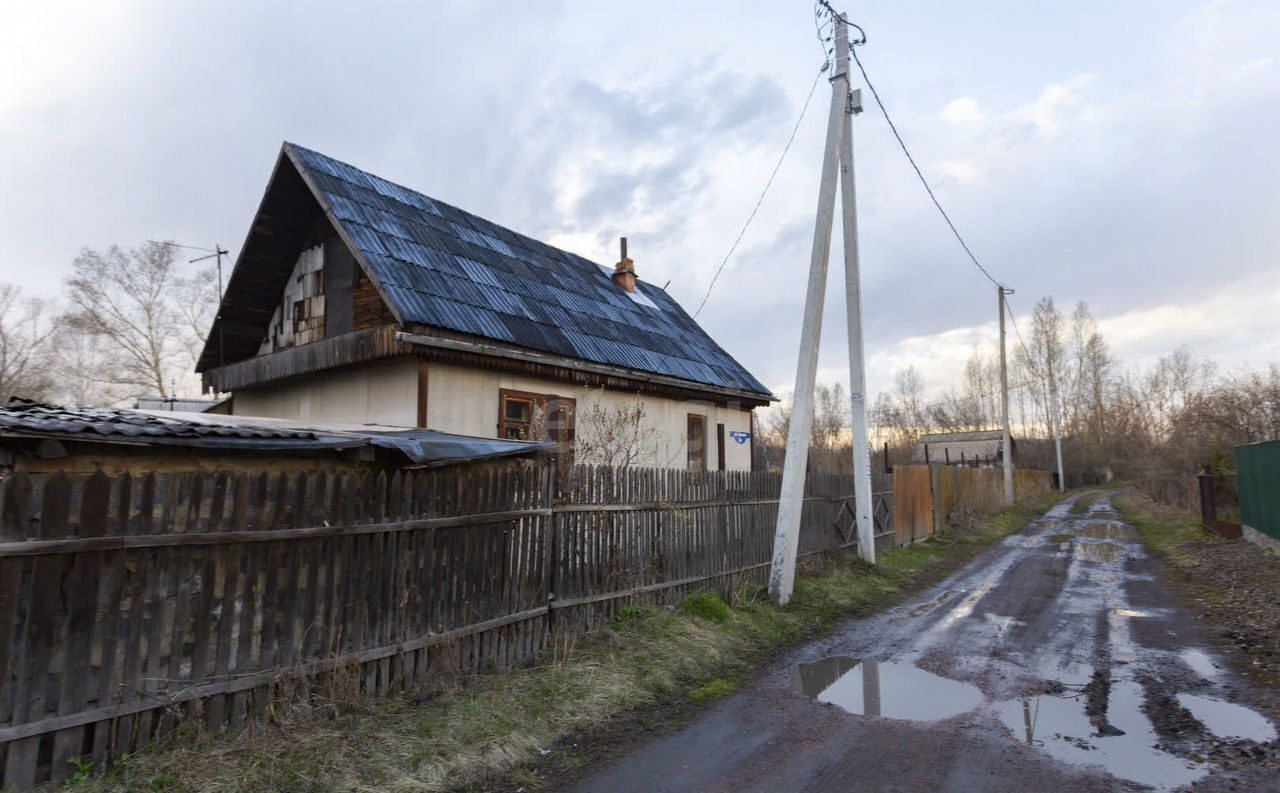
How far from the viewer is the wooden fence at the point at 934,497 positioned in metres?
17.6

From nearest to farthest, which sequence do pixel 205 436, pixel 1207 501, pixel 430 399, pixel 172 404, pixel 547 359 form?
pixel 205 436
pixel 430 399
pixel 547 359
pixel 172 404
pixel 1207 501

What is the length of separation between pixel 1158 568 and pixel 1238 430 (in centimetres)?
1310

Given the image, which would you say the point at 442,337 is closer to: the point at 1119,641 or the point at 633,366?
the point at 633,366

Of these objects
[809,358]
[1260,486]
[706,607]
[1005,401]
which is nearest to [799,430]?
[809,358]

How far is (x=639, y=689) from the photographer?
6.07 meters

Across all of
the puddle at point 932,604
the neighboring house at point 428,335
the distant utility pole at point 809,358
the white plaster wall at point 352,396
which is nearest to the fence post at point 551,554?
the neighboring house at point 428,335

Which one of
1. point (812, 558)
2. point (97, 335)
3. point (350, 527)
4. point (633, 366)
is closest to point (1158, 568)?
point (812, 558)

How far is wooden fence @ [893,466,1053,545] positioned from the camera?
17.6 metres

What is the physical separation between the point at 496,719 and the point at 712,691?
2116 millimetres

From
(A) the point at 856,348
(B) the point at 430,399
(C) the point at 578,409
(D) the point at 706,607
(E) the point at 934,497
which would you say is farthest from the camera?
(E) the point at 934,497

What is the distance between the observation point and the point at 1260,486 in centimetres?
1391

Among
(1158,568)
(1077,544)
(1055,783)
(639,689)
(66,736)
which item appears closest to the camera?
(66,736)

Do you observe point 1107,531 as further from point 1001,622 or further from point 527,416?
point 527,416

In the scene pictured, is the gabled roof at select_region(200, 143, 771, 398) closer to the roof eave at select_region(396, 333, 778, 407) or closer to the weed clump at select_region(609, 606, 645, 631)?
the roof eave at select_region(396, 333, 778, 407)
